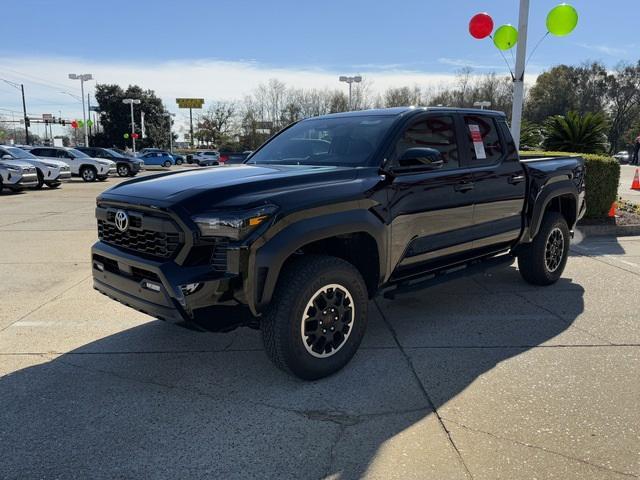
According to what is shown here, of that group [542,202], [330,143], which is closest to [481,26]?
[542,202]

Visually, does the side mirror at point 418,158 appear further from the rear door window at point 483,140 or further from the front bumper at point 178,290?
the front bumper at point 178,290

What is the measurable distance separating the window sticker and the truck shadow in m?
1.54

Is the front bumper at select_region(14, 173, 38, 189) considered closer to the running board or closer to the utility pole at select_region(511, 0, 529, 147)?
the utility pole at select_region(511, 0, 529, 147)

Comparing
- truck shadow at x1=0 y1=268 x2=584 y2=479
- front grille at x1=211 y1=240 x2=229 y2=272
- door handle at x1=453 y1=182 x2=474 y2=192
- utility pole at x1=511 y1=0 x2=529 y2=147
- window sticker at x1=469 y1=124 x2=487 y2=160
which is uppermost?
utility pole at x1=511 y1=0 x2=529 y2=147

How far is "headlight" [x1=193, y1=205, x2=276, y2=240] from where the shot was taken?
3.11 metres

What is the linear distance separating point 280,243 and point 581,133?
41.7 feet

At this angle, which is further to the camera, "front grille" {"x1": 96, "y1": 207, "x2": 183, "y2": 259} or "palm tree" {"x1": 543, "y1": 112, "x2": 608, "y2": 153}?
"palm tree" {"x1": 543, "y1": 112, "x2": 608, "y2": 153}

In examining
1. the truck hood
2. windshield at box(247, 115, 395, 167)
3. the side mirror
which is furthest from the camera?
windshield at box(247, 115, 395, 167)

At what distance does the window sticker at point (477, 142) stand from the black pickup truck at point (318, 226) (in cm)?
2

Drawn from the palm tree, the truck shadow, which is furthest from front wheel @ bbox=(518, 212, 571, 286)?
the palm tree

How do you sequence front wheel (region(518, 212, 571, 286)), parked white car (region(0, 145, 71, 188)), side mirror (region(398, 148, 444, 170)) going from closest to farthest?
side mirror (region(398, 148, 444, 170)), front wheel (region(518, 212, 571, 286)), parked white car (region(0, 145, 71, 188))

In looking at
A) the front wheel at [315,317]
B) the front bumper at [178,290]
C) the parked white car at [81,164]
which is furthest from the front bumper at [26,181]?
the front wheel at [315,317]

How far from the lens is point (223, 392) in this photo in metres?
3.50

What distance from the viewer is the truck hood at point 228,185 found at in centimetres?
322
